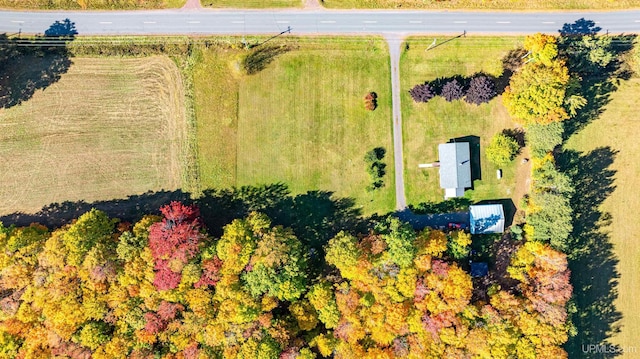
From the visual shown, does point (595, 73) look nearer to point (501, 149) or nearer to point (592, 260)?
point (501, 149)

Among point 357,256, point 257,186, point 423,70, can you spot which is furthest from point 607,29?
point 257,186

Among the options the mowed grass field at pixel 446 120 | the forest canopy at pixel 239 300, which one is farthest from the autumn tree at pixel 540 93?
the forest canopy at pixel 239 300

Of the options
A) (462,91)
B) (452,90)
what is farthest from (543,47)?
(452,90)

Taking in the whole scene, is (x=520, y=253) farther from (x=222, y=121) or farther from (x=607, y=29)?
(x=222, y=121)

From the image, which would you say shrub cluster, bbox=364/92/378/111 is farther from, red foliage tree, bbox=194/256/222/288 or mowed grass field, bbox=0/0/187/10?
mowed grass field, bbox=0/0/187/10

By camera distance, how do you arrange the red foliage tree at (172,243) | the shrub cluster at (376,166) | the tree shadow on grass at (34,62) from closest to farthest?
1. the red foliage tree at (172,243)
2. the shrub cluster at (376,166)
3. the tree shadow on grass at (34,62)

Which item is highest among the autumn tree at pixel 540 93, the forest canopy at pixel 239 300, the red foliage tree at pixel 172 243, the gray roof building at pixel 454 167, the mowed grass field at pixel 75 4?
the mowed grass field at pixel 75 4

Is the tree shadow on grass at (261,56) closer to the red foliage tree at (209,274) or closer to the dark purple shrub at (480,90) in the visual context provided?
the dark purple shrub at (480,90)
